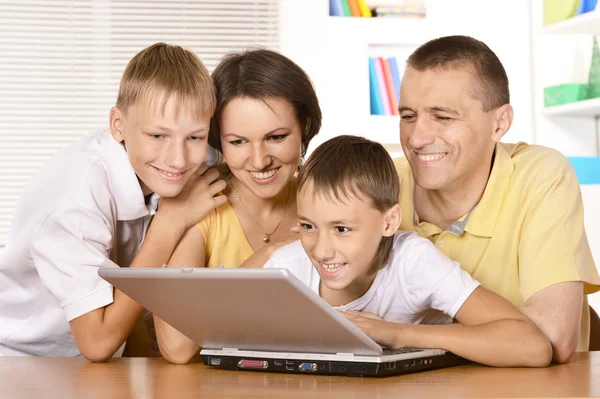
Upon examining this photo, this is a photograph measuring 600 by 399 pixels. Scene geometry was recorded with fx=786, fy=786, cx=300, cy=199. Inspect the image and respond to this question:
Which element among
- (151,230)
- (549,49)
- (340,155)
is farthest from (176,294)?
(549,49)

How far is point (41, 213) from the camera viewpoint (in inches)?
68.2

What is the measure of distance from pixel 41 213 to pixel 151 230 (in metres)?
0.25

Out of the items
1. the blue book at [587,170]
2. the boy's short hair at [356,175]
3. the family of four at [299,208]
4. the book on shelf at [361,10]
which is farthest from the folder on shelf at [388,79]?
the boy's short hair at [356,175]

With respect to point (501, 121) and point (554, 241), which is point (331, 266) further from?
point (501, 121)

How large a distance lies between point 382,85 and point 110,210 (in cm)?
268

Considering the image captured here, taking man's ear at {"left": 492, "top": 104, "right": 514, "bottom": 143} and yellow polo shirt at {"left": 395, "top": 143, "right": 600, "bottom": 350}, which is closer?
yellow polo shirt at {"left": 395, "top": 143, "right": 600, "bottom": 350}

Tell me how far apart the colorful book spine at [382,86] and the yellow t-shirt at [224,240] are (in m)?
2.41

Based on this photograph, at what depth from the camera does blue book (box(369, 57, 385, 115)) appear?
426 cm

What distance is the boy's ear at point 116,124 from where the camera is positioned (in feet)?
6.25

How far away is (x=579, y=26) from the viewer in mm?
3830

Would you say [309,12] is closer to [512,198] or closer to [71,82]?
[71,82]

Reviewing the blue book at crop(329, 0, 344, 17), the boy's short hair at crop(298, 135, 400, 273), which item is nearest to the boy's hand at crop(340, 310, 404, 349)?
the boy's short hair at crop(298, 135, 400, 273)

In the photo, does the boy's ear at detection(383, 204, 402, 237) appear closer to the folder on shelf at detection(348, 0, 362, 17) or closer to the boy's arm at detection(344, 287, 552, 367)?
the boy's arm at detection(344, 287, 552, 367)

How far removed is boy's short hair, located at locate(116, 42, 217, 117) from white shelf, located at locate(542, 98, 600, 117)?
244 centimetres
